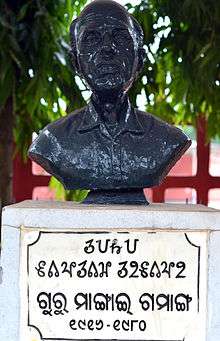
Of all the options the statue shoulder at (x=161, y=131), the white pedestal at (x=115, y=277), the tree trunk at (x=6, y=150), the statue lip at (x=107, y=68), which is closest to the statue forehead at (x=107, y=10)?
the statue lip at (x=107, y=68)

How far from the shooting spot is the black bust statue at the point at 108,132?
5.11ft

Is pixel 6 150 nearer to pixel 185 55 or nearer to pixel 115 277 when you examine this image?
pixel 185 55

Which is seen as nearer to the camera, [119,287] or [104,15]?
[119,287]

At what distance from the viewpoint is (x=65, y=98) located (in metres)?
2.38

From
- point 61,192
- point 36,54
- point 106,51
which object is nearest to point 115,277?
point 106,51

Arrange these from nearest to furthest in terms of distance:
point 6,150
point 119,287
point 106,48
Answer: point 119,287 → point 106,48 → point 6,150

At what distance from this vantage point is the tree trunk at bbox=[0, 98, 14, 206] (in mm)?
2332

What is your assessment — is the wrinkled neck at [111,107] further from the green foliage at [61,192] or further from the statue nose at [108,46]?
the green foliage at [61,192]

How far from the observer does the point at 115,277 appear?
4.62 feet

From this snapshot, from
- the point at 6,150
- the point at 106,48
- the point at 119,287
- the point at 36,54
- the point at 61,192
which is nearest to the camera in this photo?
the point at 119,287

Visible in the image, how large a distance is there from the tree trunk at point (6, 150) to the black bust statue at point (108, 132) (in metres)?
0.72

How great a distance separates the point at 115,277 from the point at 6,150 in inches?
40.0

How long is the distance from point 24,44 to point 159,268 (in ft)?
3.47

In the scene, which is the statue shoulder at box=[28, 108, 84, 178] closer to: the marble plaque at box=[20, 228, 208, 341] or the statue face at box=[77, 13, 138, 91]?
the statue face at box=[77, 13, 138, 91]
